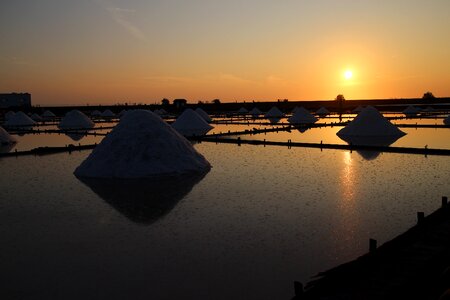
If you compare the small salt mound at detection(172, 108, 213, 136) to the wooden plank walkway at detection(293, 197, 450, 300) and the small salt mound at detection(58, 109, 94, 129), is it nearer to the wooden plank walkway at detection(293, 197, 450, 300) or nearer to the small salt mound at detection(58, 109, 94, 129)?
the small salt mound at detection(58, 109, 94, 129)

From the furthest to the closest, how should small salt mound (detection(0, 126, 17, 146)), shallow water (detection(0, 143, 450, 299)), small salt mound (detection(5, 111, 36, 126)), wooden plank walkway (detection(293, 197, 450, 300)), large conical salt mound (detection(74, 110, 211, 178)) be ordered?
small salt mound (detection(5, 111, 36, 126))
small salt mound (detection(0, 126, 17, 146))
large conical salt mound (detection(74, 110, 211, 178))
shallow water (detection(0, 143, 450, 299))
wooden plank walkway (detection(293, 197, 450, 300))

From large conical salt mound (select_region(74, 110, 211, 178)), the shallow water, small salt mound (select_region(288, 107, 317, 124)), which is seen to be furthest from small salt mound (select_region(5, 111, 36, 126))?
the shallow water

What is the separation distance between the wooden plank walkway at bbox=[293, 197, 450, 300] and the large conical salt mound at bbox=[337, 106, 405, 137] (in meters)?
23.1

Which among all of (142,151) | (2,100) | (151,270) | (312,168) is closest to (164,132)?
(142,151)

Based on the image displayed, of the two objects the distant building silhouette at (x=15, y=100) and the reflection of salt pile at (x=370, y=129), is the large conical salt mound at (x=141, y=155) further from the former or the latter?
the distant building silhouette at (x=15, y=100)

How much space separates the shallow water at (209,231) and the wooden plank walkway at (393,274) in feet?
1.97

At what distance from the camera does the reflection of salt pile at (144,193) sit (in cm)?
1029

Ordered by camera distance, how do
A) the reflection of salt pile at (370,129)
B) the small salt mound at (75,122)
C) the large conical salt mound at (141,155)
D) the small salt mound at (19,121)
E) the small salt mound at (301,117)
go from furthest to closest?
the small salt mound at (19,121) → the small salt mound at (301,117) → the small salt mound at (75,122) → the reflection of salt pile at (370,129) → the large conical salt mound at (141,155)

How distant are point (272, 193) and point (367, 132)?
63.0ft

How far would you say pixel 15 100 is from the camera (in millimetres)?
114750

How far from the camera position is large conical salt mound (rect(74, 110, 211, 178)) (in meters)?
15.4

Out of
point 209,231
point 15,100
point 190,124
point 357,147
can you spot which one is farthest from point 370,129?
point 15,100

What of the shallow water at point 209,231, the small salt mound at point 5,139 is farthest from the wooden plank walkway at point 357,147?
the small salt mound at point 5,139

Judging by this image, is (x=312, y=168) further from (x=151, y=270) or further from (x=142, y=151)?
(x=151, y=270)
